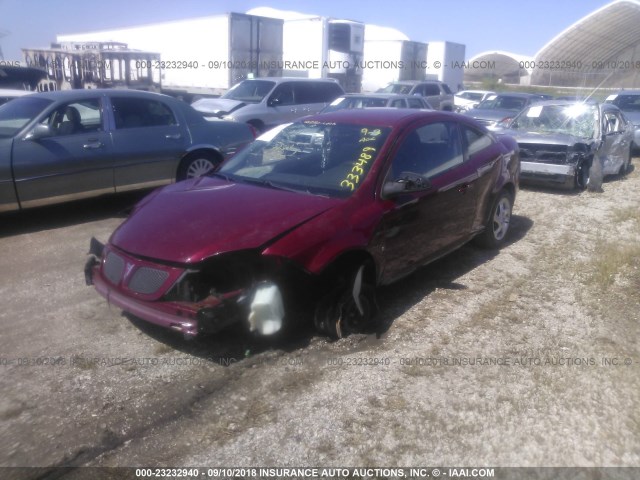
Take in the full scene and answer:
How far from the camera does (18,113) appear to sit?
6.57 metres

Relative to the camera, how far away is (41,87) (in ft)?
66.6

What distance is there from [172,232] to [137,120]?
4153 millimetres

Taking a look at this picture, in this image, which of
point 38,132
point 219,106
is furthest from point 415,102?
point 38,132

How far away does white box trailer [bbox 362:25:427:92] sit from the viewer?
2727 centimetres

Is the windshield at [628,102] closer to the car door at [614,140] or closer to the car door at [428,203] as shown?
the car door at [614,140]

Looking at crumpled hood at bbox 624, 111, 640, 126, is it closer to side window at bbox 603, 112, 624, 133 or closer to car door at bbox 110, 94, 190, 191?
side window at bbox 603, 112, 624, 133

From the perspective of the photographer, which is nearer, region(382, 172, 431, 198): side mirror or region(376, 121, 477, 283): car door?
region(382, 172, 431, 198): side mirror

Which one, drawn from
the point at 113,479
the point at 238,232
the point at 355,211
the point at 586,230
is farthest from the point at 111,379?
the point at 586,230

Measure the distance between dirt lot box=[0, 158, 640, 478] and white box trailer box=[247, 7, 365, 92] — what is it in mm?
18613

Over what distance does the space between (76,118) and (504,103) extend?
1247 cm

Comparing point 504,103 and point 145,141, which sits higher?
point 504,103

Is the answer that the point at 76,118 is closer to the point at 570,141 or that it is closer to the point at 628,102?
the point at 570,141

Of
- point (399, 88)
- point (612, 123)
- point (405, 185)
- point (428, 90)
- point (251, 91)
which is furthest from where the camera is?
point (428, 90)

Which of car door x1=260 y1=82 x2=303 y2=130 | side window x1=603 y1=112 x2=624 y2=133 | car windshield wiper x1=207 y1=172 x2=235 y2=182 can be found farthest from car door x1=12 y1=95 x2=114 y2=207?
side window x1=603 y1=112 x2=624 y2=133
